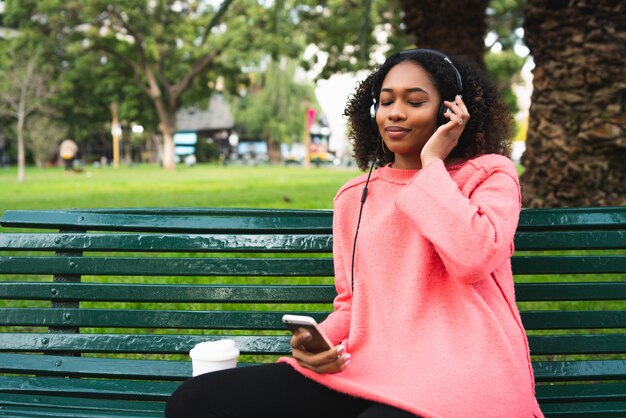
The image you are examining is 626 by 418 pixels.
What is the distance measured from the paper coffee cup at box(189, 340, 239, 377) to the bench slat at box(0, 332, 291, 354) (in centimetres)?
54

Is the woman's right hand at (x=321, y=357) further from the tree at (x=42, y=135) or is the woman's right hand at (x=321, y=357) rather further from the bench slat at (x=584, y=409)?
the tree at (x=42, y=135)

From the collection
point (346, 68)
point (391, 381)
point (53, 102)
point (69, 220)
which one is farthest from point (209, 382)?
point (53, 102)

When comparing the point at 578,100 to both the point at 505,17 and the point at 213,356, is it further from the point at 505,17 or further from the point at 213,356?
the point at 505,17

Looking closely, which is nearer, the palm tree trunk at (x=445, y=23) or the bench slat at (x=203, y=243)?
the bench slat at (x=203, y=243)

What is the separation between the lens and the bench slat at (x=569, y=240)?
8.09ft

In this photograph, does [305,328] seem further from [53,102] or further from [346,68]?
[53,102]

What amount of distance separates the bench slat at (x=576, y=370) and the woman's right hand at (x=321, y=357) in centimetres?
84

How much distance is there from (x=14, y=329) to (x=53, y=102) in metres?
44.3

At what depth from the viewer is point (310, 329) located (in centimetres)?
181

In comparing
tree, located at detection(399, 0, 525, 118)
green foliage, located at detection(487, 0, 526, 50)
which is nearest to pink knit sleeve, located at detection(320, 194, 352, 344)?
tree, located at detection(399, 0, 525, 118)

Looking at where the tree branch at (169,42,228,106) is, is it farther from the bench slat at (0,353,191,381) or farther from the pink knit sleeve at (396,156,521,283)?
the pink knit sleeve at (396,156,521,283)

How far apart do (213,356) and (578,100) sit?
4.00 meters

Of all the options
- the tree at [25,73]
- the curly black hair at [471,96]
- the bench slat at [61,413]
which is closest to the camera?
the curly black hair at [471,96]

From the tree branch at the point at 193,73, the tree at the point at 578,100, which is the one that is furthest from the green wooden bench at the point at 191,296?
the tree branch at the point at 193,73
